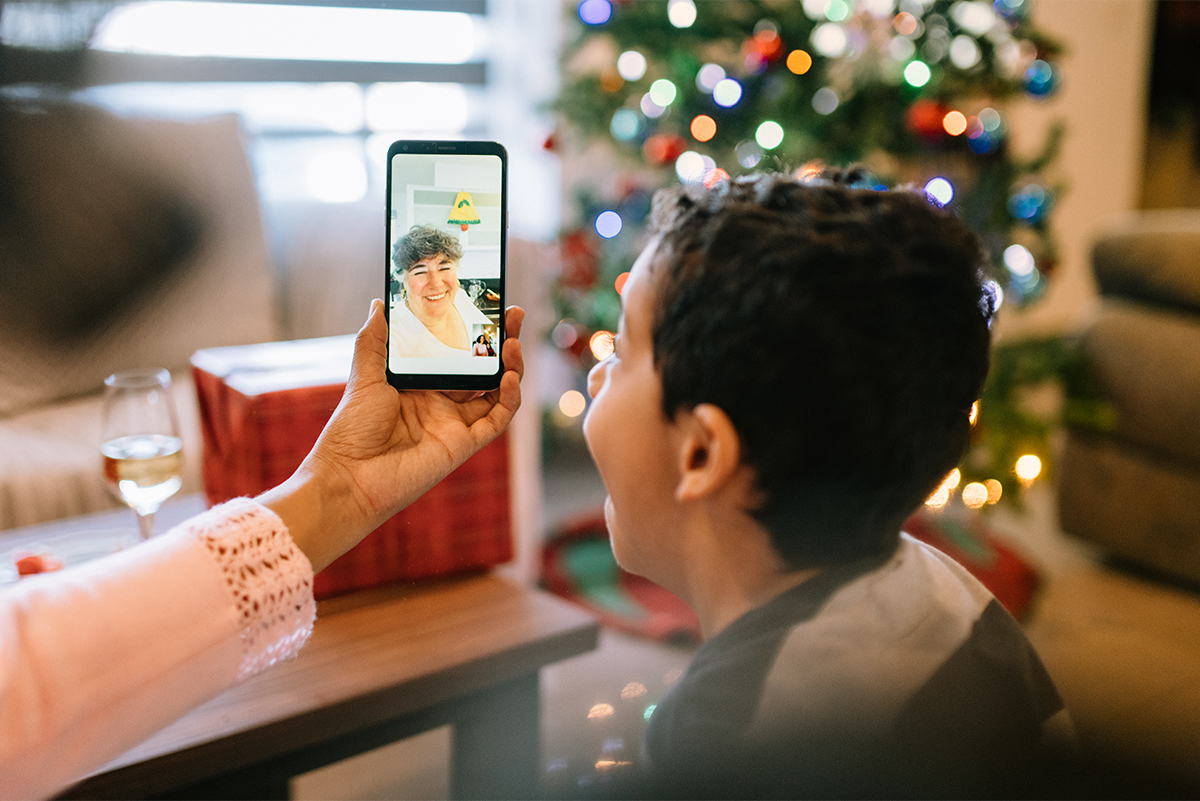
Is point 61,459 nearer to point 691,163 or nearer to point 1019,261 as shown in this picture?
point 691,163

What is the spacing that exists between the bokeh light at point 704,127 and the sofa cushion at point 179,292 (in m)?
0.77

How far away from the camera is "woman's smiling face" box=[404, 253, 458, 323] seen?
17.8 inches

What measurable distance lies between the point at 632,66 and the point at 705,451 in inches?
55.6

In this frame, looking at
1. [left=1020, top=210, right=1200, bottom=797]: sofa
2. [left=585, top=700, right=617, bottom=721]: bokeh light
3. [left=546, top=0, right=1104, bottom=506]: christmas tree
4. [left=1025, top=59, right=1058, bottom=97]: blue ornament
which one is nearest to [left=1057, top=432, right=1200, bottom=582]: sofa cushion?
[left=1020, top=210, right=1200, bottom=797]: sofa

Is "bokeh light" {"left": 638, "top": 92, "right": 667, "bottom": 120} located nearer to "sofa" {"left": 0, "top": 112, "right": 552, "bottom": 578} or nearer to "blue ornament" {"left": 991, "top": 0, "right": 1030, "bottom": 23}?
"blue ornament" {"left": 991, "top": 0, "right": 1030, "bottom": 23}

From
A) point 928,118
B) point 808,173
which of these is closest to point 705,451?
point 808,173

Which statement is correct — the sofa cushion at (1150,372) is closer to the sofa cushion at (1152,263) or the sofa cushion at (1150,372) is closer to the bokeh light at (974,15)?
the sofa cushion at (1152,263)

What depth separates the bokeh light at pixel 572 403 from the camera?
150 centimetres

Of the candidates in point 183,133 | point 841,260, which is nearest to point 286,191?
point 183,133

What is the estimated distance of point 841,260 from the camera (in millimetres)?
366

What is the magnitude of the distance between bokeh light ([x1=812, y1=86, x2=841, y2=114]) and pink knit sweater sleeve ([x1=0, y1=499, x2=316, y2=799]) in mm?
1377

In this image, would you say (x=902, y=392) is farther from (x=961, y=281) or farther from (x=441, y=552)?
(x=441, y=552)

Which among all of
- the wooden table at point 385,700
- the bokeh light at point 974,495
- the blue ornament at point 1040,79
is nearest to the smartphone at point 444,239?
the wooden table at point 385,700

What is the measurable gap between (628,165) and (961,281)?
59.4 inches
